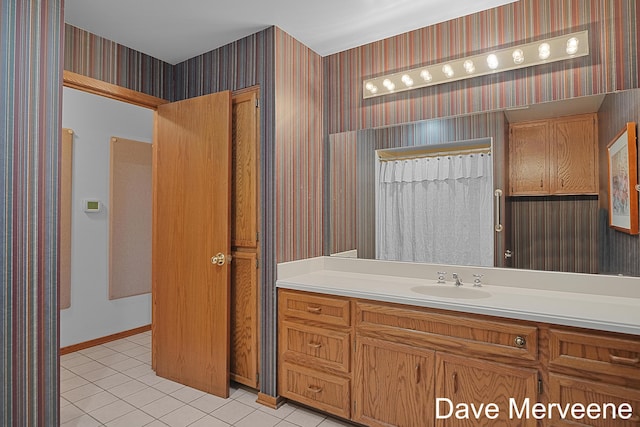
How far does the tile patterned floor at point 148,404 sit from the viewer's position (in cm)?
225

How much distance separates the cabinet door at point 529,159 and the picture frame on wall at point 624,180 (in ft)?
0.96


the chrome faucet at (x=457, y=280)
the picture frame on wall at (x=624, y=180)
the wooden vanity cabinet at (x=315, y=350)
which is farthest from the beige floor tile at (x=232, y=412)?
the picture frame on wall at (x=624, y=180)

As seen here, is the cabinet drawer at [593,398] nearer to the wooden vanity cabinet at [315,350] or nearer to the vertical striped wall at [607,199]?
the vertical striped wall at [607,199]

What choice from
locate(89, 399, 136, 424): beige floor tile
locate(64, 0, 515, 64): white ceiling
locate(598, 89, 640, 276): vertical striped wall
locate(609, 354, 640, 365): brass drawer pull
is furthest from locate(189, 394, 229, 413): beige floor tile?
locate(64, 0, 515, 64): white ceiling

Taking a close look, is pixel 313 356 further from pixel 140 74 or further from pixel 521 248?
pixel 140 74

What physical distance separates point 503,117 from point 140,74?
2.61m

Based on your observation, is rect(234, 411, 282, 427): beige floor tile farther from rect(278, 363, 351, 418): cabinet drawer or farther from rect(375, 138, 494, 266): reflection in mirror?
rect(375, 138, 494, 266): reflection in mirror

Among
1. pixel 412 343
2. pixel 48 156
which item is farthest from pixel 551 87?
pixel 48 156

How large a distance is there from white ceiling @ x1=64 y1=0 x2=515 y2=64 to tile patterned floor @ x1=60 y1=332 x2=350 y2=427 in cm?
251

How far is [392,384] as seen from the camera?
1.98 meters

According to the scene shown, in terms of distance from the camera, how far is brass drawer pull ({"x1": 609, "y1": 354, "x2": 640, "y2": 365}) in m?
1.43

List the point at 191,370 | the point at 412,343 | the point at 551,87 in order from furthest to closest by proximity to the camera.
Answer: the point at 191,370, the point at 551,87, the point at 412,343

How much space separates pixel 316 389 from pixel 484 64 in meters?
2.23

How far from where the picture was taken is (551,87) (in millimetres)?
2090
